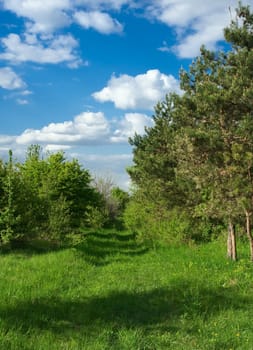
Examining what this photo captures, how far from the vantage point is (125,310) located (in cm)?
855

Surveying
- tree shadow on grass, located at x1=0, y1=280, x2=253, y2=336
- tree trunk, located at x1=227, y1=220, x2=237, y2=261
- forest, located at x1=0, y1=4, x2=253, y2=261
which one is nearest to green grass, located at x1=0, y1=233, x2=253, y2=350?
tree shadow on grass, located at x1=0, y1=280, x2=253, y2=336

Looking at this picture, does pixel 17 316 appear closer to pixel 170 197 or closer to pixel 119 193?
pixel 170 197

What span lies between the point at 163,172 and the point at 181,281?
10057mm

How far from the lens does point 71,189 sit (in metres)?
25.4

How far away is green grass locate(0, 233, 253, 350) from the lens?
21.8 ft

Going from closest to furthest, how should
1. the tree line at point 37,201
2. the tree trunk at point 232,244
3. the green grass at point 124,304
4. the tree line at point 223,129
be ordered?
the green grass at point 124,304 < the tree line at point 223,129 < the tree trunk at point 232,244 < the tree line at point 37,201

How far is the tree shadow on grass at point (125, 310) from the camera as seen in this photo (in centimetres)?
737

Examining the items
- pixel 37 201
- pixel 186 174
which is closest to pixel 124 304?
pixel 186 174

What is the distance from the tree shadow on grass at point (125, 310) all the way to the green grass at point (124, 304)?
0.02 m

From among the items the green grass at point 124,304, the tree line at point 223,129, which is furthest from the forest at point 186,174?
the green grass at point 124,304

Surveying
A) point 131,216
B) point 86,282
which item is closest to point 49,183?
point 131,216

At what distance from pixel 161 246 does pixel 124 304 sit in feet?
38.7

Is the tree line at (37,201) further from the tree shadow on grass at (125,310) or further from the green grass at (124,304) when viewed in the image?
the tree shadow on grass at (125,310)

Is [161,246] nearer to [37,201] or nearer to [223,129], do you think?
[37,201]
